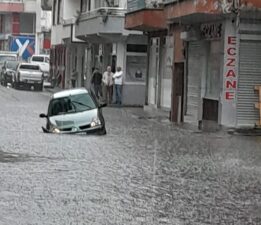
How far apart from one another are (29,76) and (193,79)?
92.4ft

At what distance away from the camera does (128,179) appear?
1308 cm

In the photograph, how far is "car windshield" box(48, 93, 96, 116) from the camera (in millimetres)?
22641

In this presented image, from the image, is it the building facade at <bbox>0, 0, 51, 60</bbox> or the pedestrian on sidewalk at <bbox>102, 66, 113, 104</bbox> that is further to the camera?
the building facade at <bbox>0, 0, 51, 60</bbox>

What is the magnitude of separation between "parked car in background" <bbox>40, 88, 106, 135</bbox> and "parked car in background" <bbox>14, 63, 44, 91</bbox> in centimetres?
3345

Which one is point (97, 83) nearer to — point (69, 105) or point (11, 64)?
point (69, 105)

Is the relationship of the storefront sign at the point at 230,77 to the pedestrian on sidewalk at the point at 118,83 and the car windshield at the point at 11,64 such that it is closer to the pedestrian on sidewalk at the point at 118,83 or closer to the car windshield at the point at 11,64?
the pedestrian on sidewalk at the point at 118,83

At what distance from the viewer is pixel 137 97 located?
40656 millimetres

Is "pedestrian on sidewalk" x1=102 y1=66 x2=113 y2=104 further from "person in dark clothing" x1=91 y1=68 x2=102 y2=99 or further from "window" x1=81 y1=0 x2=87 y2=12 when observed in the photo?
"window" x1=81 y1=0 x2=87 y2=12

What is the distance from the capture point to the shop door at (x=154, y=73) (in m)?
35.7

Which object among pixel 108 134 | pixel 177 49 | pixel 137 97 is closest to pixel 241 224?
pixel 108 134

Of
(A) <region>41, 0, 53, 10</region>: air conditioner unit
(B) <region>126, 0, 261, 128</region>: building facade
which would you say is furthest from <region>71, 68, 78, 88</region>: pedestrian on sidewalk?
(B) <region>126, 0, 261, 128</region>: building facade

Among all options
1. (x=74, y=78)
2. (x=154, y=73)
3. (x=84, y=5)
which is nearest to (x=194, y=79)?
(x=154, y=73)

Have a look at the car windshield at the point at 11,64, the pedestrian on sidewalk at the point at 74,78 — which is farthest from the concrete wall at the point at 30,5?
the pedestrian on sidewalk at the point at 74,78

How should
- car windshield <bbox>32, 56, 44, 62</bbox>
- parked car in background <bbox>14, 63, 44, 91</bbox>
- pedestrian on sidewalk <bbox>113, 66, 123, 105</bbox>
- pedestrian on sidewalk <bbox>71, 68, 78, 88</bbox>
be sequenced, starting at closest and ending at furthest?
pedestrian on sidewalk <bbox>113, 66, 123, 105</bbox> → pedestrian on sidewalk <bbox>71, 68, 78, 88</bbox> → parked car in background <bbox>14, 63, 44, 91</bbox> → car windshield <bbox>32, 56, 44, 62</bbox>
